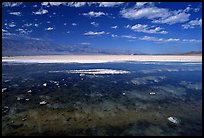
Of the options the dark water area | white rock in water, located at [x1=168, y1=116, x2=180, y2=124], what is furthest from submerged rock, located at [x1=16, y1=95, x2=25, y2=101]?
white rock in water, located at [x1=168, y1=116, x2=180, y2=124]

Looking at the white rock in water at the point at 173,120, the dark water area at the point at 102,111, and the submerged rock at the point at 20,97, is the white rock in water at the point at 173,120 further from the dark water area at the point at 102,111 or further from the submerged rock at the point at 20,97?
the submerged rock at the point at 20,97

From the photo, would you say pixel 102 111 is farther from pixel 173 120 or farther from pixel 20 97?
pixel 20 97

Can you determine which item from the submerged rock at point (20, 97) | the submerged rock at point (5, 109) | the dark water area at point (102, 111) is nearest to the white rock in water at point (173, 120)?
the dark water area at point (102, 111)

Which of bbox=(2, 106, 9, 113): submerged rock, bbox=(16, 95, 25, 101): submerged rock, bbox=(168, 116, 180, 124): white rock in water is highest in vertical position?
bbox=(16, 95, 25, 101): submerged rock

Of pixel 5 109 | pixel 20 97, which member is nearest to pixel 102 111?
pixel 5 109

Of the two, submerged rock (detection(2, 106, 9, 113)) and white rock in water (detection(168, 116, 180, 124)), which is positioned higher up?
submerged rock (detection(2, 106, 9, 113))

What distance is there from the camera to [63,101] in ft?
36.6

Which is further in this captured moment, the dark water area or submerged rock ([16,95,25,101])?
submerged rock ([16,95,25,101])

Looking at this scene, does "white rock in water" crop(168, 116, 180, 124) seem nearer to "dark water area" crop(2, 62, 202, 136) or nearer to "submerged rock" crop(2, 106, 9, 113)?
"dark water area" crop(2, 62, 202, 136)

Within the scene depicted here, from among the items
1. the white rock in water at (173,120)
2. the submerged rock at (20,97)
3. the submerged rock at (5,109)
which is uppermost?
the submerged rock at (20,97)

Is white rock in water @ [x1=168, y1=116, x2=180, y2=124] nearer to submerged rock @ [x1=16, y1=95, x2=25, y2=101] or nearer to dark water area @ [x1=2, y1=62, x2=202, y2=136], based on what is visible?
dark water area @ [x1=2, y1=62, x2=202, y2=136]

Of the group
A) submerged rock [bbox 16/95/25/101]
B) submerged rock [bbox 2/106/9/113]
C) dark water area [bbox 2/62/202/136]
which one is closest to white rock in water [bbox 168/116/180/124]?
dark water area [bbox 2/62/202/136]

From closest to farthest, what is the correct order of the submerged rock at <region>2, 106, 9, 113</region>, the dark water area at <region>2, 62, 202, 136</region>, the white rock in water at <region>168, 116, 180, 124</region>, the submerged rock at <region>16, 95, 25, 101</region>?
the dark water area at <region>2, 62, 202, 136</region>
the white rock in water at <region>168, 116, 180, 124</region>
the submerged rock at <region>2, 106, 9, 113</region>
the submerged rock at <region>16, 95, 25, 101</region>

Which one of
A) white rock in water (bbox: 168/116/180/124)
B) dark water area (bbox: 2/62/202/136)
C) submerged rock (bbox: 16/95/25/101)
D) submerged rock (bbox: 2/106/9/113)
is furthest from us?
submerged rock (bbox: 16/95/25/101)
